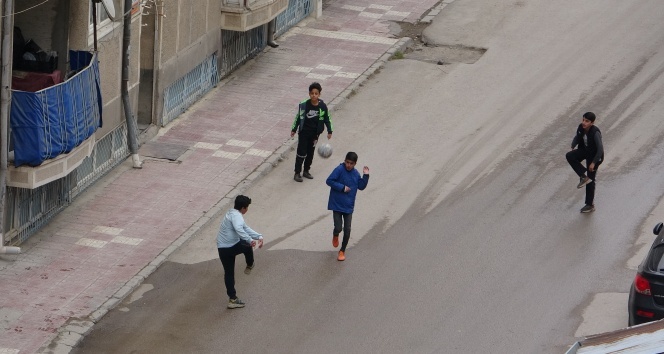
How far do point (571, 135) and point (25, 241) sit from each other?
30.6ft

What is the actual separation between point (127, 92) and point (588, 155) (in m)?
6.99

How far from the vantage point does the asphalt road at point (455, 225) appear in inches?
691

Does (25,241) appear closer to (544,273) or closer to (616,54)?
(544,273)

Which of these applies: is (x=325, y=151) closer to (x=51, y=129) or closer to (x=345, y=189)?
(x=345, y=189)

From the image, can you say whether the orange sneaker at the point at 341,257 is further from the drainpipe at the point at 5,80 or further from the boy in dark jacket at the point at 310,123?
the drainpipe at the point at 5,80

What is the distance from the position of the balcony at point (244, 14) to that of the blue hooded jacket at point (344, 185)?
24.0 ft

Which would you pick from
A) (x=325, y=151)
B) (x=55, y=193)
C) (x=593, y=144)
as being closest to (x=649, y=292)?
(x=593, y=144)

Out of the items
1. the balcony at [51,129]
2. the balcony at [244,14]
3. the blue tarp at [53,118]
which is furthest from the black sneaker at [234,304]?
the balcony at [244,14]

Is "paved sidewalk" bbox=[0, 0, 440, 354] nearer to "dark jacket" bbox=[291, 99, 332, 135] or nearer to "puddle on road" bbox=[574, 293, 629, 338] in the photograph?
"dark jacket" bbox=[291, 99, 332, 135]

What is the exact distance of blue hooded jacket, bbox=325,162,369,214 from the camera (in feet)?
62.8

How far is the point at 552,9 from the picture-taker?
101 ft

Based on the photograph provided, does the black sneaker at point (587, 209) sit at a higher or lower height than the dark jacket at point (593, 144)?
lower

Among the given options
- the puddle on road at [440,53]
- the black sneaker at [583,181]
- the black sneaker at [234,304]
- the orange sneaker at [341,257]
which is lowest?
the black sneaker at [234,304]

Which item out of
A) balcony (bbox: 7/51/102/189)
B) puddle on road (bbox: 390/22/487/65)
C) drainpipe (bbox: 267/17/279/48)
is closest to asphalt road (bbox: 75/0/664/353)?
puddle on road (bbox: 390/22/487/65)
